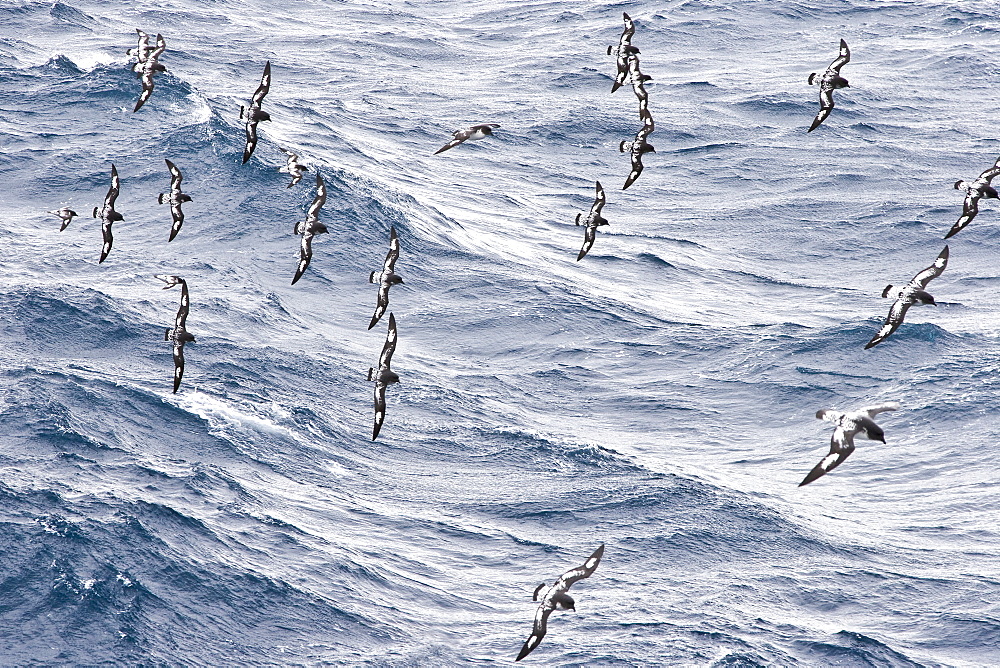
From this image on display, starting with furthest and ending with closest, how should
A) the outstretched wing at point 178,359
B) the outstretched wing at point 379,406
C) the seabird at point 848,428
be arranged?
the outstretched wing at point 178,359 → the outstretched wing at point 379,406 → the seabird at point 848,428

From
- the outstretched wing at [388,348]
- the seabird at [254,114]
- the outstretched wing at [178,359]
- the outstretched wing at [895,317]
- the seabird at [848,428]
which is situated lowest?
the outstretched wing at [178,359]

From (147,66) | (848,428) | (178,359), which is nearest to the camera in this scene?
(848,428)

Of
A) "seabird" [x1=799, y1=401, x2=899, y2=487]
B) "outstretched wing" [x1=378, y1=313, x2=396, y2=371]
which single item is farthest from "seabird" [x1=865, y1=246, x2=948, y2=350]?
"outstretched wing" [x1=378, y1=313, x2=396, y2=371]

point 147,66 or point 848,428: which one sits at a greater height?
point 147,66

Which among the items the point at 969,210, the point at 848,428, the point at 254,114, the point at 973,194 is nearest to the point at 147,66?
the point at 254,114

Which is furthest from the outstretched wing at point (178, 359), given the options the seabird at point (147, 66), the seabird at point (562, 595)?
the seabird at point (562, 595)

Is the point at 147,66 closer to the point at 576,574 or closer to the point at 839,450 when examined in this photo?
the point at 576,574

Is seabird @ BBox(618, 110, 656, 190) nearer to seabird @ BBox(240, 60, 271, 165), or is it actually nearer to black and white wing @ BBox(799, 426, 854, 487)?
seabird @ BBox(240, 60, 271, 165)

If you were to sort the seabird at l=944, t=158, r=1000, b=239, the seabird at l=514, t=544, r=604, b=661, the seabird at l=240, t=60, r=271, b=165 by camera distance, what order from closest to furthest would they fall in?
the seabird at l=514, t=544, r=604, b=661, the seabird at l=944, t=158, r=1000, b=239, the seabird at l=240, t=60, r=271, b=165

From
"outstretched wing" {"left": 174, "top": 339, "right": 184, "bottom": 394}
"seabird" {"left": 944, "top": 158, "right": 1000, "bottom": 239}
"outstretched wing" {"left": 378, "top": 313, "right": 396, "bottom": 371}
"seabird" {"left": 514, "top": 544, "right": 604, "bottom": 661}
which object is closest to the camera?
"seabird" {"left": 514, "top": 544, "right": 604, "bottom": 661}

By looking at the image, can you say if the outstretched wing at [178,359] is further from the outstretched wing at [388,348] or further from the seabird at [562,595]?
the seabird at [562,595]

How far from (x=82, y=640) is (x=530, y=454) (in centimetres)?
1492

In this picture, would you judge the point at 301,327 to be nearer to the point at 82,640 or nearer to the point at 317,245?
the point at 317,245

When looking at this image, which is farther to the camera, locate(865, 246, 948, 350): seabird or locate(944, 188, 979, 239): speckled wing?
locate(944, 188, 979, 239): speckled wing
